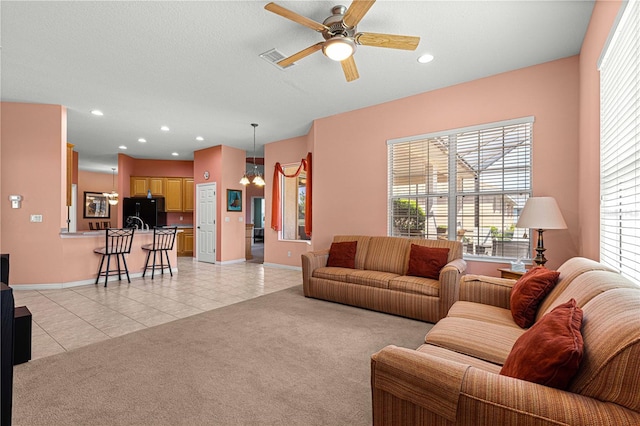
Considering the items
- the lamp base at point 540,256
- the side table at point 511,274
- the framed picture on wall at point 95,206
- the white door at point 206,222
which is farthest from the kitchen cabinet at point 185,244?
the lamp base at point 540,256

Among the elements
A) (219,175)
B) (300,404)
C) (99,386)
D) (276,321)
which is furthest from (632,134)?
(219,175)

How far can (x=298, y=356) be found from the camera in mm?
2535

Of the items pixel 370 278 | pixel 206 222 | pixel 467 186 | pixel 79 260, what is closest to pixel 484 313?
pixel 370 278

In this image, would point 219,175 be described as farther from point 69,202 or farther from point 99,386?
point 99,386

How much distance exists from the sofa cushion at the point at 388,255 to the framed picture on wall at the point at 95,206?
10.7 metres

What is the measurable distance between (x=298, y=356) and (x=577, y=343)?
1985mm

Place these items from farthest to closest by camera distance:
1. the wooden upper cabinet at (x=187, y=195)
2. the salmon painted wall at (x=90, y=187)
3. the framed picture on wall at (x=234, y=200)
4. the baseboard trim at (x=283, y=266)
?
the salmon painted wall at (x=90, y=187) → the wooden upper cabinet at (x=187, y=195) → the framed picture on wall at (x=234, y=200) → the baseboard trim at (x=283, y=266)

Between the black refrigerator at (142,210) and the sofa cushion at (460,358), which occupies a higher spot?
the black refrigerator at (142,210)

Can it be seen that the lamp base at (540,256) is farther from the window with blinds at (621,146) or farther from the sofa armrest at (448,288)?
the sofa armrest at (448,288)

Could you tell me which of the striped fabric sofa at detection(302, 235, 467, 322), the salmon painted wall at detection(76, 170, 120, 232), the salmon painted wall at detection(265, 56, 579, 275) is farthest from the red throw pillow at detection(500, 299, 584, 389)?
the salmon painted wall at detection(76, 170, 120, 232)

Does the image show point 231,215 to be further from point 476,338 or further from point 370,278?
point 476,338

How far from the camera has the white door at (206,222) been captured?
25.2 ft

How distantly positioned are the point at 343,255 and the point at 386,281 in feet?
3.09

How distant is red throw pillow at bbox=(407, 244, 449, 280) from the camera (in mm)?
3622
